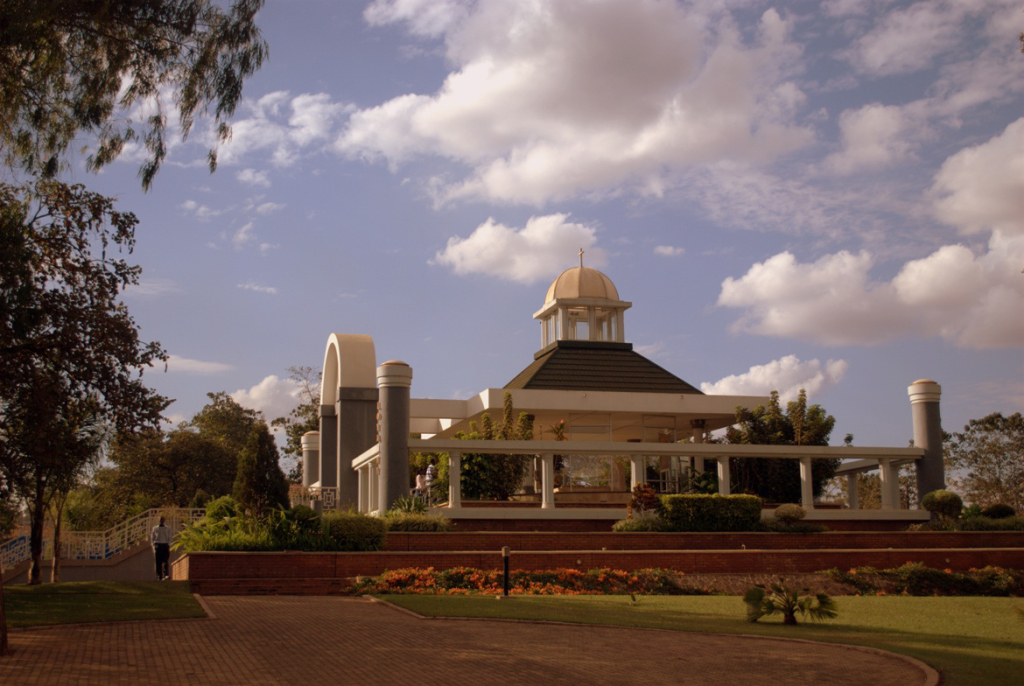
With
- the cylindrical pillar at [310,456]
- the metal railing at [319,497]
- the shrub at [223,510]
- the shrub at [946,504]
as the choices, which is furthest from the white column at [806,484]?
the cylindrical pillar at [310,456]

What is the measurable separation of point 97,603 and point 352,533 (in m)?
5.23

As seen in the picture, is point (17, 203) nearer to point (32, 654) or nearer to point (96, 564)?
point (32, 654)

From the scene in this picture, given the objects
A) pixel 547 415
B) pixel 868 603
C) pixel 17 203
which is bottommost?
pixel 868 603

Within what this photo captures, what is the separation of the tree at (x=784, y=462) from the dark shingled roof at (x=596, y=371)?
400cm

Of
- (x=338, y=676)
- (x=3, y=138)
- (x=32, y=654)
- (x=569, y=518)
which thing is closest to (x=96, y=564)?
(x=569, y=518)

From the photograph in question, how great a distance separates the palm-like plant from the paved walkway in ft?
3.93

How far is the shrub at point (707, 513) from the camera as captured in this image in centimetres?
2312

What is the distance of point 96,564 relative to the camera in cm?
2764

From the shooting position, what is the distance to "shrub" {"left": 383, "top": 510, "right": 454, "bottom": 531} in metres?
22.0

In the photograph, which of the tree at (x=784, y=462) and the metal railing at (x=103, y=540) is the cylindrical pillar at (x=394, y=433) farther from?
the tree at (x=784, y=462)

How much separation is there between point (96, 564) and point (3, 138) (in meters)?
15.9

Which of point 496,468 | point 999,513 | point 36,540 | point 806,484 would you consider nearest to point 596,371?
point 496,468

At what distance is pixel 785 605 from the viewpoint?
13562 mm

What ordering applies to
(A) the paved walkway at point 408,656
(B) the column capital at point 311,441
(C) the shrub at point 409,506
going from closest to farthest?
1. (A) the paved walkway at point 408,656
2. (C) the shrub at point 409,506
3. (B) the column capital at point 311,441
